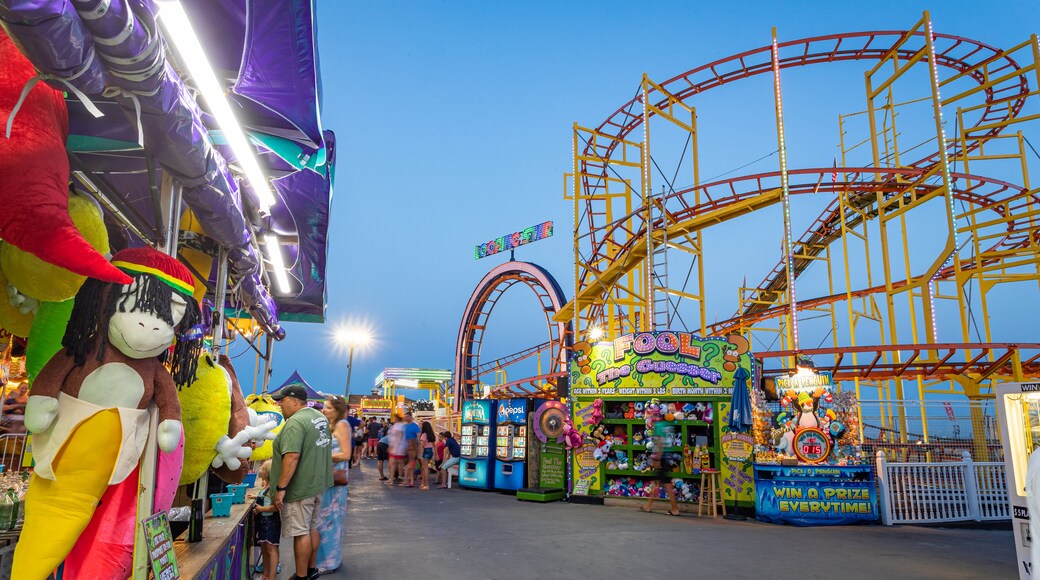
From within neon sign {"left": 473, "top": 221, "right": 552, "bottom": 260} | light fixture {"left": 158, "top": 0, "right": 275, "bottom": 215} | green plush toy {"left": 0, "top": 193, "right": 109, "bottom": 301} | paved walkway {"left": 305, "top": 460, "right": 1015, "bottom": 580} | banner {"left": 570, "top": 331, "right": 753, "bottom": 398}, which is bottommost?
paved walkway {"left": 305, "top": 460, "right": 1015, "bottom": 580}

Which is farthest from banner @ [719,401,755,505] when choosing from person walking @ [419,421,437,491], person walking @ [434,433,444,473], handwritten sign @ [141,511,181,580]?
handwritten sign @ [141,511,181,580]

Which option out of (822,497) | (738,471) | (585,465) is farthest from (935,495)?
(585,465)

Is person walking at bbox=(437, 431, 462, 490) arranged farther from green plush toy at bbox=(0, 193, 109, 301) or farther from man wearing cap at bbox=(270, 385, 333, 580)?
green plush toy at bbox=(0, 193, 109, 301)

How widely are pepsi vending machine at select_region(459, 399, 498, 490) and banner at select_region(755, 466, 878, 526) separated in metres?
5.80

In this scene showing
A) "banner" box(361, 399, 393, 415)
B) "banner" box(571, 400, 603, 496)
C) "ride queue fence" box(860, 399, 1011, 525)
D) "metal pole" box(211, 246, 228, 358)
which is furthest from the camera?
"banner" box(361, 399, 393, 415)

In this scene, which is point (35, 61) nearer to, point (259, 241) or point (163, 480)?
point (163, 480)

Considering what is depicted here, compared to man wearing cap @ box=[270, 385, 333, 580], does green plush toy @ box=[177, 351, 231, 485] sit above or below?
above

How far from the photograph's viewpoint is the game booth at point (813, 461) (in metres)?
9.30

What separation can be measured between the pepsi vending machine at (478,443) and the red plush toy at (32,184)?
1172 centimetres

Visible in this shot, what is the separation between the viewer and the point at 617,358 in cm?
1159

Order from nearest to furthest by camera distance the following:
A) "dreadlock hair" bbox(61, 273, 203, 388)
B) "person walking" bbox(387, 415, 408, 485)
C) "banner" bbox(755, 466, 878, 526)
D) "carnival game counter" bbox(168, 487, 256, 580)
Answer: "dreadlock hair" bbox(61, 273, 203, 388), "carnival game counter" bbox(168, 487, 256, 580), "banner" bbox(755, 466, 878, 526), "person walking" bbox(387, 415, 408, 485)

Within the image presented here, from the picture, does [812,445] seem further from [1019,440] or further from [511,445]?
[511,445]

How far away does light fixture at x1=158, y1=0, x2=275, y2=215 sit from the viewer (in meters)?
2.31

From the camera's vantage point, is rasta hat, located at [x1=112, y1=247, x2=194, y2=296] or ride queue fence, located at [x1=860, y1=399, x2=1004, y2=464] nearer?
rasta hat, located at [x1=112, y1=247, x2=194, y2=296]
